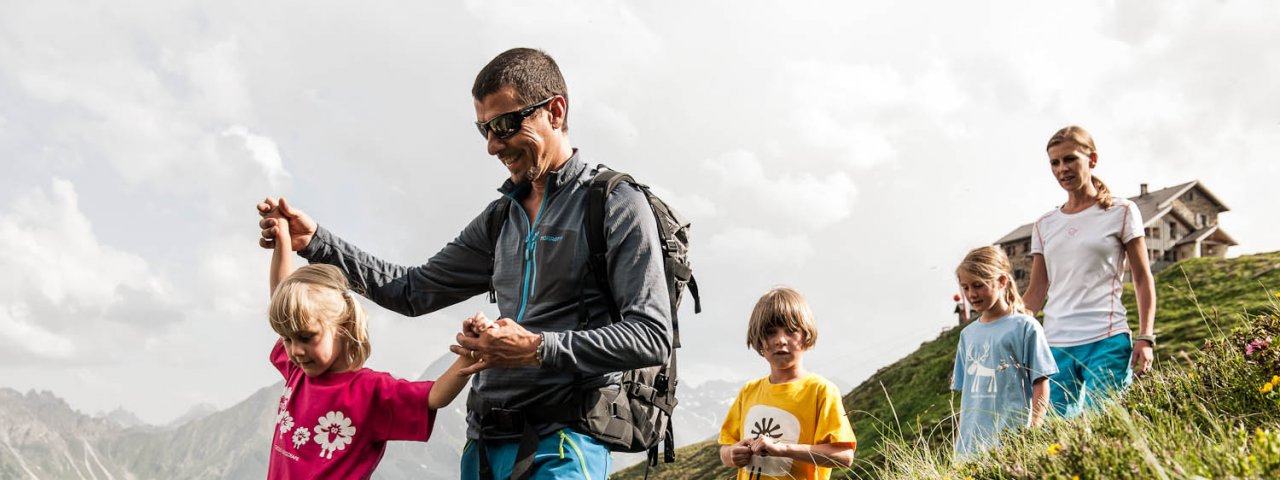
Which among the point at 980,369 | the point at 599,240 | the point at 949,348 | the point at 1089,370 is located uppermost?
the point at 949,348

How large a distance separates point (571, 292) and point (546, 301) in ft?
0.41

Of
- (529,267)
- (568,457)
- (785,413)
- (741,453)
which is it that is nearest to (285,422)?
(529,267)

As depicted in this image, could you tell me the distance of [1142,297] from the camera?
7348 mm

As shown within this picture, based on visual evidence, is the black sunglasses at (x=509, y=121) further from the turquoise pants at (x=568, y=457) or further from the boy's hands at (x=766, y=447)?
the boy's hands at (x=766, y=447)

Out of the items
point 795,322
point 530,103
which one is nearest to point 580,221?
point 530,103

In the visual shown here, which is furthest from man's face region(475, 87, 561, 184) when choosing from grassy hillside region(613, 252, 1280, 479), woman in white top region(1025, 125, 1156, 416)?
grassy hillside region(613, 252, 1280, 479)

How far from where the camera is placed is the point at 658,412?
4.32 meters

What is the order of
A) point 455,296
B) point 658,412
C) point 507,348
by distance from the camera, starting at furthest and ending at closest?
point 455,296 → point 658,412 → point 507,348

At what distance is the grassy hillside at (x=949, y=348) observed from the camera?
31.0 meters

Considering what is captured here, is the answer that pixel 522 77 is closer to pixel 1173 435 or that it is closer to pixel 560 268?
pixel 560 268

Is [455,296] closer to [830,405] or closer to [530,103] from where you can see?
[530,103]

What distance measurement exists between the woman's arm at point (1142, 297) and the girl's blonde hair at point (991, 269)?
87 centimetres

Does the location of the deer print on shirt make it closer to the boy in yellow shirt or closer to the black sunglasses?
the boy in yellow shirt

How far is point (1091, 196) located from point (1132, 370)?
55.7 inches
